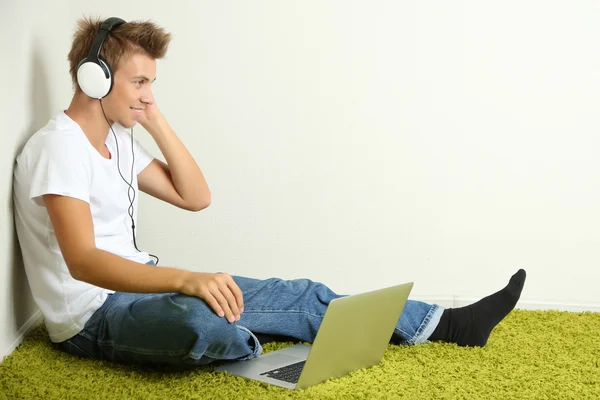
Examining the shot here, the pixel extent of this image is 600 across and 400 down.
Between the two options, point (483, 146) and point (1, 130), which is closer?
point (1, 130)

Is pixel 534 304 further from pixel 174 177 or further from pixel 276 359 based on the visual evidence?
pixel 174 177

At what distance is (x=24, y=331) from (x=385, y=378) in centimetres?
91

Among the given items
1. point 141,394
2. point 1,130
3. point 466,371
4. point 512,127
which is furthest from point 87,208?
point 512,127

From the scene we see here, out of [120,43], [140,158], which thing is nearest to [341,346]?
[140,158]

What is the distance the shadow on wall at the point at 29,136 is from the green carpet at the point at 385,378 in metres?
0.08

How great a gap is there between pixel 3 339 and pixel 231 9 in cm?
124

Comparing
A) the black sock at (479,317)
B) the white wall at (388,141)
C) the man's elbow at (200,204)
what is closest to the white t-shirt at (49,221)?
the man's elbow at (200,204)

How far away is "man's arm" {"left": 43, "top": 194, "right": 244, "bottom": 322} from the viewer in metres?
1.57

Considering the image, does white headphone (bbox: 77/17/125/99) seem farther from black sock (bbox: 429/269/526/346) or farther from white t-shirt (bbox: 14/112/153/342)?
black sock (bbox: 429/269/526/346)

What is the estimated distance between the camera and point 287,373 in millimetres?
1747

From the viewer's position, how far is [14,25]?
178cm

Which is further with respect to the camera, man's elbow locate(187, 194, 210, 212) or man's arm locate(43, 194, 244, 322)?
man's elbow locate(187, 194, 210, 212)

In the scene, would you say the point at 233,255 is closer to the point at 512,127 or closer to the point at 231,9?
the point at 231,9

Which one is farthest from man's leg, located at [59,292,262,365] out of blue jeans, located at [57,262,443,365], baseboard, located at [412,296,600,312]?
baseboard, located at [412,296,600,312]
